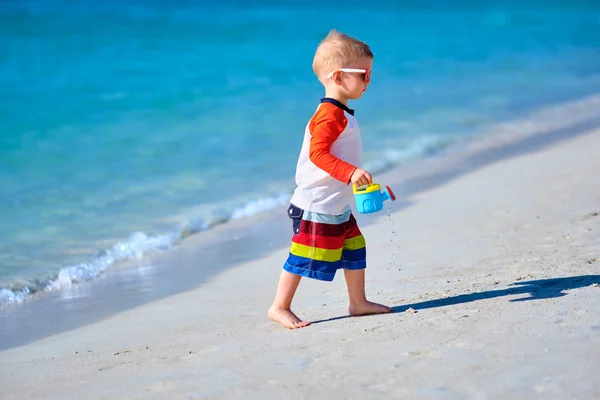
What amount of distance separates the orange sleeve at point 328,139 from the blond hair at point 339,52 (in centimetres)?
19

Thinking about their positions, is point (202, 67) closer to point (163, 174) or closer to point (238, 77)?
point (238, 77)

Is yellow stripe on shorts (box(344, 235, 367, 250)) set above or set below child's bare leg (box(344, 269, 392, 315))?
above

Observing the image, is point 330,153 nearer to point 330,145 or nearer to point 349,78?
point 330,145

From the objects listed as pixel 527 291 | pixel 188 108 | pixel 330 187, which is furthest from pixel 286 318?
pixel 188 108

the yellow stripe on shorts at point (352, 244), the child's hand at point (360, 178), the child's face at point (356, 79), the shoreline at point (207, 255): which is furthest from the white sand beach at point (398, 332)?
the child's face at point (356, 79)

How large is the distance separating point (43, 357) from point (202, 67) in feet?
47.6

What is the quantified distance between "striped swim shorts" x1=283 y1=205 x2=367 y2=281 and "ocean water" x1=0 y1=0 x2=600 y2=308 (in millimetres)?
2087

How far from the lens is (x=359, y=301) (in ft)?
12.9

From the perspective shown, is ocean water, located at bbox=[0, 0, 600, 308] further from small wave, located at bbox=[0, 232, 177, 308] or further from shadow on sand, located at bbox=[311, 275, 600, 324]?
shadow on sand, located at bbox=[311, 275, 600, 324]

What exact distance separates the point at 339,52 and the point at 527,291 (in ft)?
4.23

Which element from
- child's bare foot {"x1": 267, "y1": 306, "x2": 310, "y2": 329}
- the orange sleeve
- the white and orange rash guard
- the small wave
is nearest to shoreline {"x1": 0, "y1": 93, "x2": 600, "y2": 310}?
the small wave

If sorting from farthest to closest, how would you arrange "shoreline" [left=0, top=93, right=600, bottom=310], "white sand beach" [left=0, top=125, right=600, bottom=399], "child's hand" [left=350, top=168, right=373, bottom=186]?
"shoreline" [left=0, top=93, right=600, bottom=310]
"child's hand" [left=350, top=168, right=373, bottom=186]
"white sand beach" [left=0, top=125, right=600, bottom=399]

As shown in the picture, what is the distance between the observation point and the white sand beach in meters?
2.94

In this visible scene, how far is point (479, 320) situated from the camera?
137 inches
